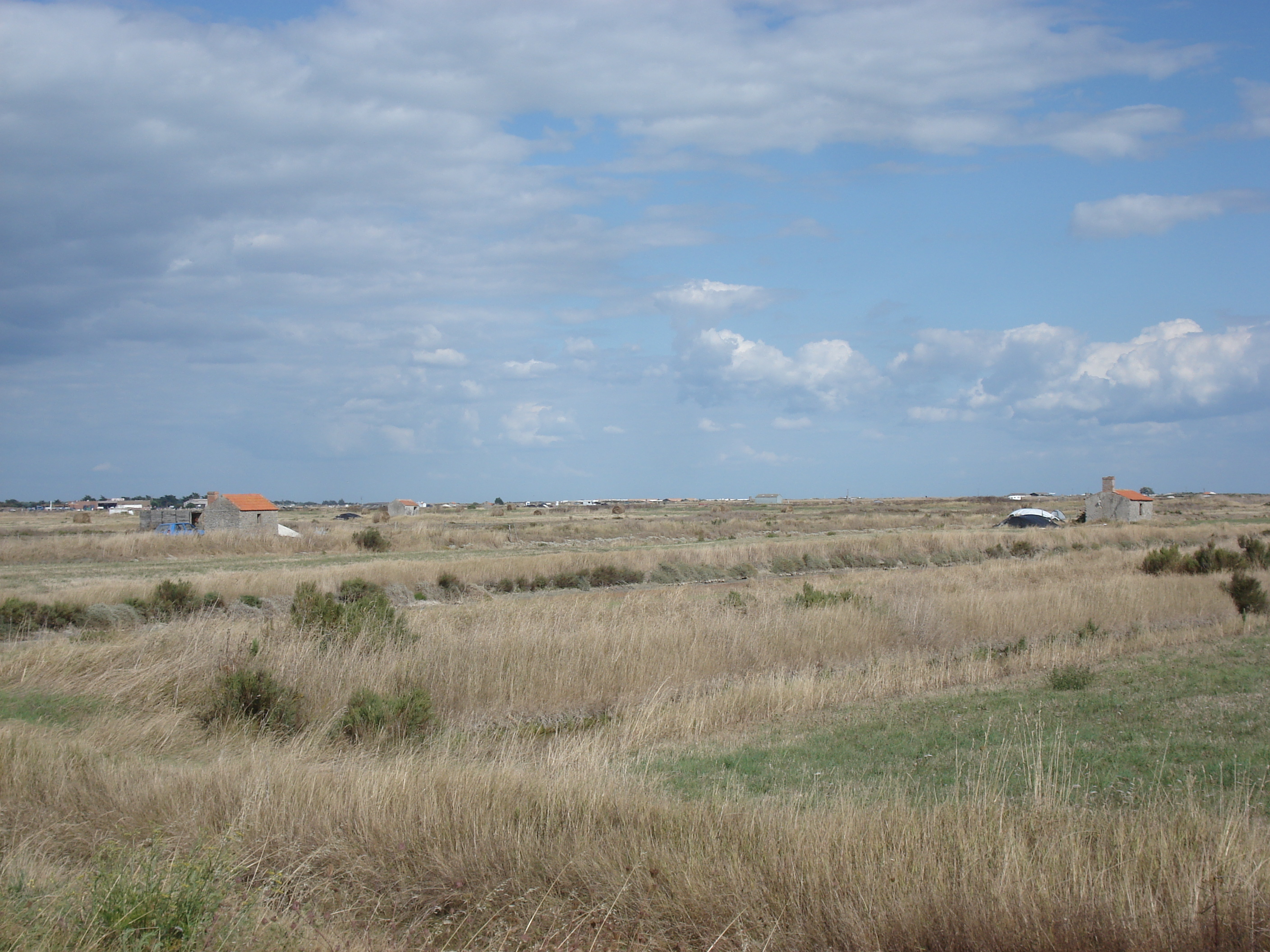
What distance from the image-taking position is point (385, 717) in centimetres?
1015

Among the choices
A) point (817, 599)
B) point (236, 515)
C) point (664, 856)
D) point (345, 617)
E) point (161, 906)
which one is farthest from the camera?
point (236, 515)

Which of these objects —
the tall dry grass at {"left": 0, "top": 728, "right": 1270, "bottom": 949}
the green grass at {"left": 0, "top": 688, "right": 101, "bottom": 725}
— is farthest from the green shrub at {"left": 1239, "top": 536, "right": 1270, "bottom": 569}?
the green grass at {"left": 0, "top": 688, "right": 101, "bottom": 725}

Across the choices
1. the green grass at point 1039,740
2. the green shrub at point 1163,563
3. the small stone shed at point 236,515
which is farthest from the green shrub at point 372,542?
the green grass at point 1039,740

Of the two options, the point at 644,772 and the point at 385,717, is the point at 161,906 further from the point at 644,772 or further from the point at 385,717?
the point at 385,717

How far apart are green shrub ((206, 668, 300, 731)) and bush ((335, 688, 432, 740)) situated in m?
0.66

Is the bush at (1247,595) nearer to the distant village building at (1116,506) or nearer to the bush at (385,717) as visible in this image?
the bush at (385,717)

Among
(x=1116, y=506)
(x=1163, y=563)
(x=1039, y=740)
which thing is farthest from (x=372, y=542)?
(x=1116, y=506)

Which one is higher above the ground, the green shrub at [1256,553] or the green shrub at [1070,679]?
the green shrub at [1256,553]

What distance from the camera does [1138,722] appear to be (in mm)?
10320

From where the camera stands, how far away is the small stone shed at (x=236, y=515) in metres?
52.5

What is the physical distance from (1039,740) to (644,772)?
3914 mm

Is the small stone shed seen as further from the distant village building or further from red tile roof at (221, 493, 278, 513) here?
the distant village building

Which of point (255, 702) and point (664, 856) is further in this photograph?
point (255, 702)

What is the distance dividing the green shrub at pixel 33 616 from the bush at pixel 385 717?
11.6 m
